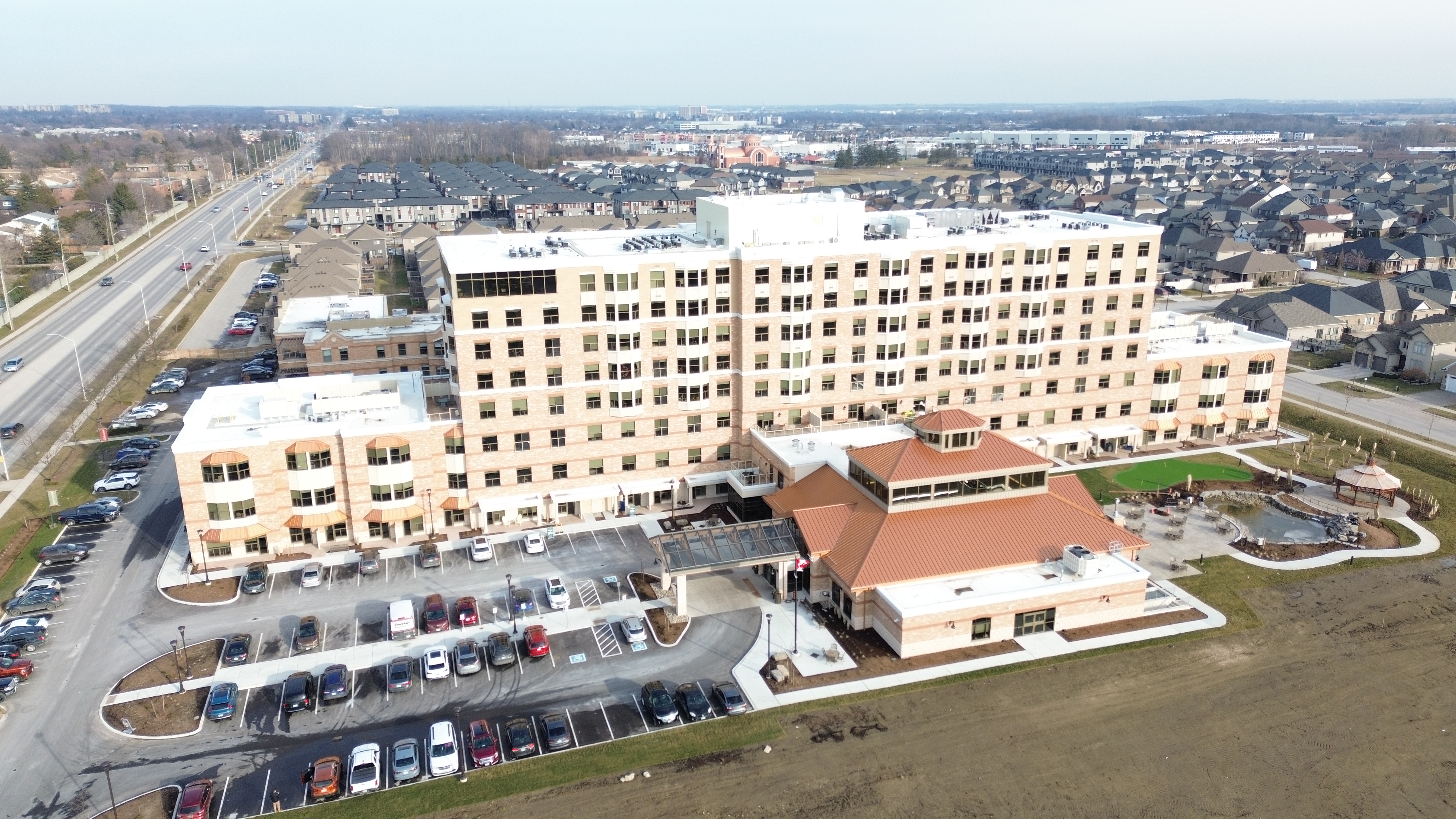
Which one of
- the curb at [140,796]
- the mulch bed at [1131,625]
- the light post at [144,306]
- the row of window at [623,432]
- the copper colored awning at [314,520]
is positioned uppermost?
the row of window at [623,432]

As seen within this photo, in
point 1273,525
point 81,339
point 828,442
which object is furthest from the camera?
point 81,339

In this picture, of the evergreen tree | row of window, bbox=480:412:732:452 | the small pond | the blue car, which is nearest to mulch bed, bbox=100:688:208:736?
the blue car

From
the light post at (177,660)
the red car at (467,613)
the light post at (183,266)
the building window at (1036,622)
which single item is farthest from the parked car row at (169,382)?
the building window at (1036,622)

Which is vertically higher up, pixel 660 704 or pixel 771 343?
pixel 771 343

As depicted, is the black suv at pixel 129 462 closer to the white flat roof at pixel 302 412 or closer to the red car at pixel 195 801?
the white flat roof at pixel 302 412

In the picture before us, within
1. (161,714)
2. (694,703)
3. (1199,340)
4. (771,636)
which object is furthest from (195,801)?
(1199,340)

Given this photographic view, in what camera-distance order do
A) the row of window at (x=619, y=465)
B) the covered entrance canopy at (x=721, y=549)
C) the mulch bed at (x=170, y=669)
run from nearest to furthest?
1. the mulch bed at (x=170, y=669)
2. the covered entrance canopy at (x=721, y=549)
3. the row of window at (x=619, y=465)

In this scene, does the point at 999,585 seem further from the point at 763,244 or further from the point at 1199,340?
the point at 1199,340
